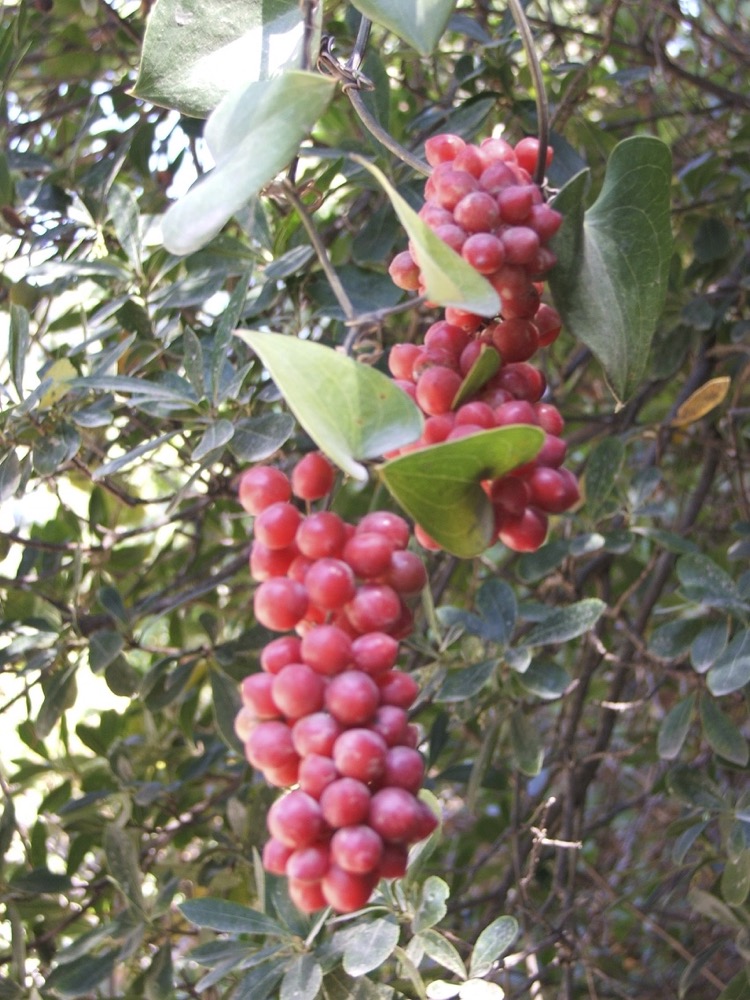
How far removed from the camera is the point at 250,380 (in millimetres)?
1188

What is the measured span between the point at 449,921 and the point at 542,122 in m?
1.27

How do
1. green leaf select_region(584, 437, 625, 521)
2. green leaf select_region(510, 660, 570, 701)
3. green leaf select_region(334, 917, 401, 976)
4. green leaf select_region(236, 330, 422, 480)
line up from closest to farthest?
green leaf select_region(236, 330, 422, 480)
green leaf select_region(334, 917, 401, 976)
green leaf select_region(510, 660, 570, 701)
green leaf select_region(584, 437, 625, 521)

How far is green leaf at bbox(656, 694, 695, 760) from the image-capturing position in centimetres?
119

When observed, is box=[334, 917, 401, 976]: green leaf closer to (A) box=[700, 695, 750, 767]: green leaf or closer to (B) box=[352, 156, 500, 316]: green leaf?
(A) box=[700, 695, 750, 767]: green leaf

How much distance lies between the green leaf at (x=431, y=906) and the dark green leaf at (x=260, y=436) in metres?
0.40

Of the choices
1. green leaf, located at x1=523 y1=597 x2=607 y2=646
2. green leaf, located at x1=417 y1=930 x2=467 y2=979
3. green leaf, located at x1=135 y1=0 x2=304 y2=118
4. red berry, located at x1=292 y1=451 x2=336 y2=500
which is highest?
green leaf, located at x1=135 y1=0 x2=304 y2=118

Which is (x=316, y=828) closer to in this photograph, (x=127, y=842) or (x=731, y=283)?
(x=127, y=842)

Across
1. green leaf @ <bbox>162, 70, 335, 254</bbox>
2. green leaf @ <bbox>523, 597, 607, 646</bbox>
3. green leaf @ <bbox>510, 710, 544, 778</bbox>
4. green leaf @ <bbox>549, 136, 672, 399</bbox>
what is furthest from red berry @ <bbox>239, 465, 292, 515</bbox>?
green leaf @ <bbox>510, 710, 544, 778</bbox>

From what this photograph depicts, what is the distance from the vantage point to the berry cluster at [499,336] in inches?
23.4

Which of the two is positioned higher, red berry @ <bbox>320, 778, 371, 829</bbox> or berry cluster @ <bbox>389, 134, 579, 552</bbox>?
berry cluster @ <bbox>389, 134, 579, 552</bbox>

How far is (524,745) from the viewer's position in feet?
3.90

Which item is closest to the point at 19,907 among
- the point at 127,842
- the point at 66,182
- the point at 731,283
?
the point at 127,842

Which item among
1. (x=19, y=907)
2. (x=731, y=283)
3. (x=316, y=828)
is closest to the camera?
(x=316, y=828)

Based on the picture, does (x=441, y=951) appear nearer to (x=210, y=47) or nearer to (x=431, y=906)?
(x=431, y=906)
